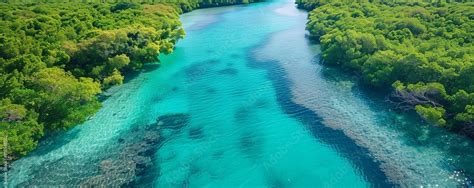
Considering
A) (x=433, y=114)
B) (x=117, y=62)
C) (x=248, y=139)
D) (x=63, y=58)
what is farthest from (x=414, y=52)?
(x=63, y=58)

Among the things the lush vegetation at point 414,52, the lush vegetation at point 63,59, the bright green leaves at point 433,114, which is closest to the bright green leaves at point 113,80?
the lush vegetation at point 63,59

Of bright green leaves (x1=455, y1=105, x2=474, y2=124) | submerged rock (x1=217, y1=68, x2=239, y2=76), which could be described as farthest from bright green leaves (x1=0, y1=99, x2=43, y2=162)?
bright green leaves (x1=455, y1=105, x2=474, y2=124)

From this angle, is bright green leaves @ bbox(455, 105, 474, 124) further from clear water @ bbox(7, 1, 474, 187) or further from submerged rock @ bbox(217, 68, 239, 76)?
submerged rock @ bbox(217, 68, 239, 76)

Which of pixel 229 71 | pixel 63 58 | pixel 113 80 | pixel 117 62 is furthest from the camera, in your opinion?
pixel 229 71

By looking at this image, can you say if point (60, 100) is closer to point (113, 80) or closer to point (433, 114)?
point (113, 80)

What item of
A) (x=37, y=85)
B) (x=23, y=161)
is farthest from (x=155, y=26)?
(x=23, y=161)
